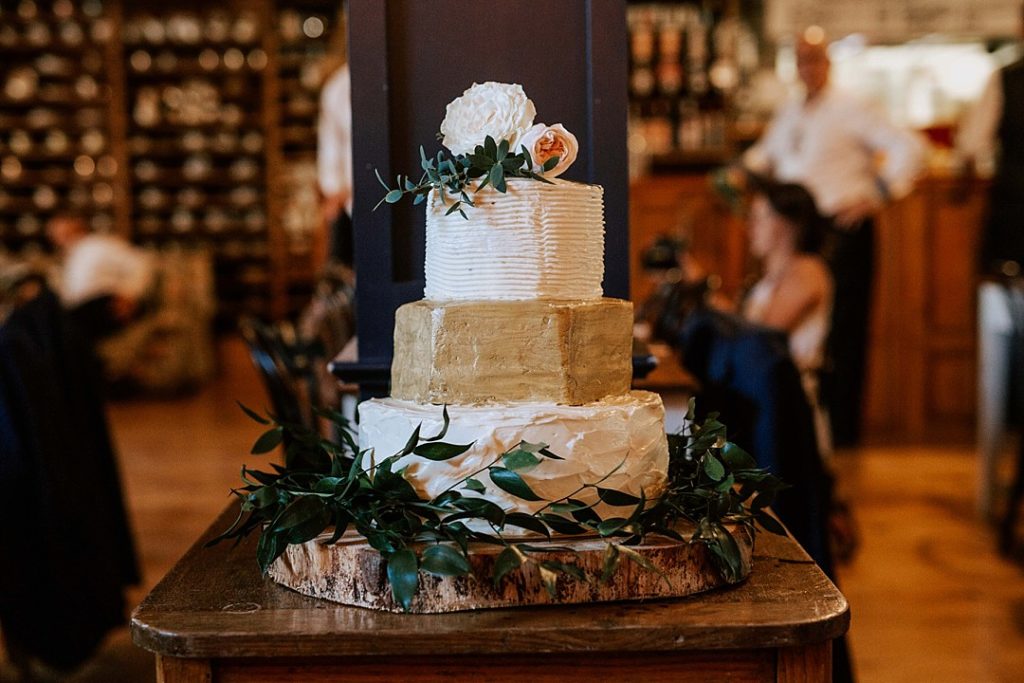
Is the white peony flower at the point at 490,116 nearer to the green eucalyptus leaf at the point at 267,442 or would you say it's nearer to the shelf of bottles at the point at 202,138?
the green eucalyptus leaf at the point at 267,442

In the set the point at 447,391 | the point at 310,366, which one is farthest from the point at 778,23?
the point at 447,391

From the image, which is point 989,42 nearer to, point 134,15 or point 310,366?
point 310,366

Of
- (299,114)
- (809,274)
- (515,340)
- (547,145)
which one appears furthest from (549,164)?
(299,114)

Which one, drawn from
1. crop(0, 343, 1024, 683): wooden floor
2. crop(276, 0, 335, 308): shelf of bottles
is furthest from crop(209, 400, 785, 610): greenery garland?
crop(276, 0, 335, 308): shelf of bottles

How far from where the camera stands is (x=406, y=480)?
1182 mm

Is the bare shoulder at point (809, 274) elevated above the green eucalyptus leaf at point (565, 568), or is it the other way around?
the bare shoulder at point (809, 274)

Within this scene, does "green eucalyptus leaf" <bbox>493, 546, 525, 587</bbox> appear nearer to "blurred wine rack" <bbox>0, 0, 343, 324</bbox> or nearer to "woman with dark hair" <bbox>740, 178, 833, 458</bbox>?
"woman with dark hair" <bbox>740, 178, 833, 458</bbox>

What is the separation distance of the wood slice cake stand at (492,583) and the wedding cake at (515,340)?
9 cm

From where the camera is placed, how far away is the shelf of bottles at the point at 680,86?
21.7 ft

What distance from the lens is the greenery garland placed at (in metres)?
1.09

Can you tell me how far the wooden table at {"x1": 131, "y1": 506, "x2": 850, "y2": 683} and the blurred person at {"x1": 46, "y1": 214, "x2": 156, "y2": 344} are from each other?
6.44 meters

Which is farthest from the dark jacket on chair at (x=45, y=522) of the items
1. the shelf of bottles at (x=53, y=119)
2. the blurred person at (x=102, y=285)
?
the shelf of bottles at (x=53, y=119)

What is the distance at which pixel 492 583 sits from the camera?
1.10 m

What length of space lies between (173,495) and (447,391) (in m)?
3.53
